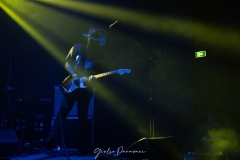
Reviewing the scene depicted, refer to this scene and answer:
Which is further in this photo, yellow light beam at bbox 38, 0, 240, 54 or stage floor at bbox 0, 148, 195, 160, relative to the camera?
yellow light beam at bbox 38, 0, 240, 54

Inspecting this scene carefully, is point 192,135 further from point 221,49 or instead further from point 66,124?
point 66,124

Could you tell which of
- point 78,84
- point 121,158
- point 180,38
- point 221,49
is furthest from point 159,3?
point 121,158

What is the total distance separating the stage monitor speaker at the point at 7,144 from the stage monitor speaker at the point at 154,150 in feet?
5.27

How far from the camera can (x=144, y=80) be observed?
16.5 ft

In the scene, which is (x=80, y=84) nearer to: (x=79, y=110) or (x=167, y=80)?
(x=79, y=110)

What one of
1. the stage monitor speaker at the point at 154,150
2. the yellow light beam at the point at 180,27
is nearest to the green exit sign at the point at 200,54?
the yellow light beam at the point at 180,27

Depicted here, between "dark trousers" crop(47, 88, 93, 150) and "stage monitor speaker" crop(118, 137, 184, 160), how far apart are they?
1.47 metres

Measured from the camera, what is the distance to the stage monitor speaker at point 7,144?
154 inches

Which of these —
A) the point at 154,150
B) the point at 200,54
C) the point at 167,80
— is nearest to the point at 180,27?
the point at 200,54

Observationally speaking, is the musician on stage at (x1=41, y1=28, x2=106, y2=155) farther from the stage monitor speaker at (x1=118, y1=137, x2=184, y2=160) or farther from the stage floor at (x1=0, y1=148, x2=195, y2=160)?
the stage monitor speaker at (x1=118, y1=137, x2=184, y2=160)

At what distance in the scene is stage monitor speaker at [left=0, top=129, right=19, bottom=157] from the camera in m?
3.90

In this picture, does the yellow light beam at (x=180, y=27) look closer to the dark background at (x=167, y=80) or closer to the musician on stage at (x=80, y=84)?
the dark background at (x=167, y=80)

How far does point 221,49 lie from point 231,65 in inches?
11.0

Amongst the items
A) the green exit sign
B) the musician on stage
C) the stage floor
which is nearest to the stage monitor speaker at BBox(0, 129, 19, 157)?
the stage floor
